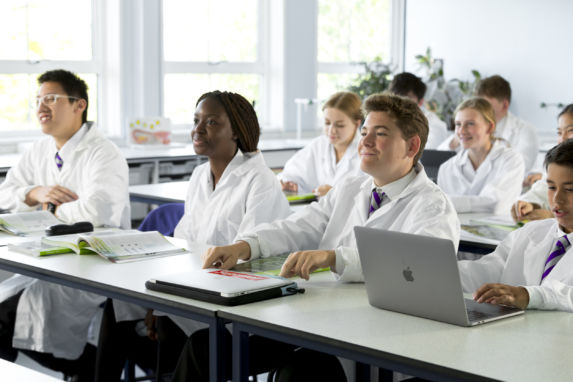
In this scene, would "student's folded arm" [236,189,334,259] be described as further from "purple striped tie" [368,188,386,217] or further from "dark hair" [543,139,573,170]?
"dark hair" [543,139,573,170]

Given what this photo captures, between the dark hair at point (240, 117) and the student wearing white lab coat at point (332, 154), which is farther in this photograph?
the student wearing white lab coat at point (332, 154)

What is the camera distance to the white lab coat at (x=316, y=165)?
4688 mm

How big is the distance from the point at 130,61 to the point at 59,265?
4.08 metres

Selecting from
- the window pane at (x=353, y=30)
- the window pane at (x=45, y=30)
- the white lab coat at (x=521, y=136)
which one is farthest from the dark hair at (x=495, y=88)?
the window pane at (x=45, y=30)

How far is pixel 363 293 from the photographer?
2.16m

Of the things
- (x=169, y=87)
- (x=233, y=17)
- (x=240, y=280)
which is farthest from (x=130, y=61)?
(x=240, y=280)

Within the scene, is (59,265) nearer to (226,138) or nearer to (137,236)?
(137,236)

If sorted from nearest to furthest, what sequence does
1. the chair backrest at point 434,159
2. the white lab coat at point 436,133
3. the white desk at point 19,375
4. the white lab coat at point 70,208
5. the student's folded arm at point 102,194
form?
1. the white desk at point 19,375
2. the white lab coat at point 70,208
3. the student's folded arm at point 102,194
4. the chair backrest at point 434,159
5. the white lab coat at point 436,133

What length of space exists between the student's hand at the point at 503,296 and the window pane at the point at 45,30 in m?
4.77

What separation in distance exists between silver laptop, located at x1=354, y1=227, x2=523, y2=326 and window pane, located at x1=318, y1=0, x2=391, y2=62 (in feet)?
20.3

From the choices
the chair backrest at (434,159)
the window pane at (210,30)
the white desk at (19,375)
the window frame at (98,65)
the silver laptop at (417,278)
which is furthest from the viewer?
the window pane at (210,30)

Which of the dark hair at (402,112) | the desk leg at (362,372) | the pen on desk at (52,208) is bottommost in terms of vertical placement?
the desk leg at (362,372)

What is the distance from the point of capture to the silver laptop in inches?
69.8

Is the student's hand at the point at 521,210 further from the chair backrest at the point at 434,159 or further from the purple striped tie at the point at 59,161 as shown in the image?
the purple striped tie at the point at 59,161
